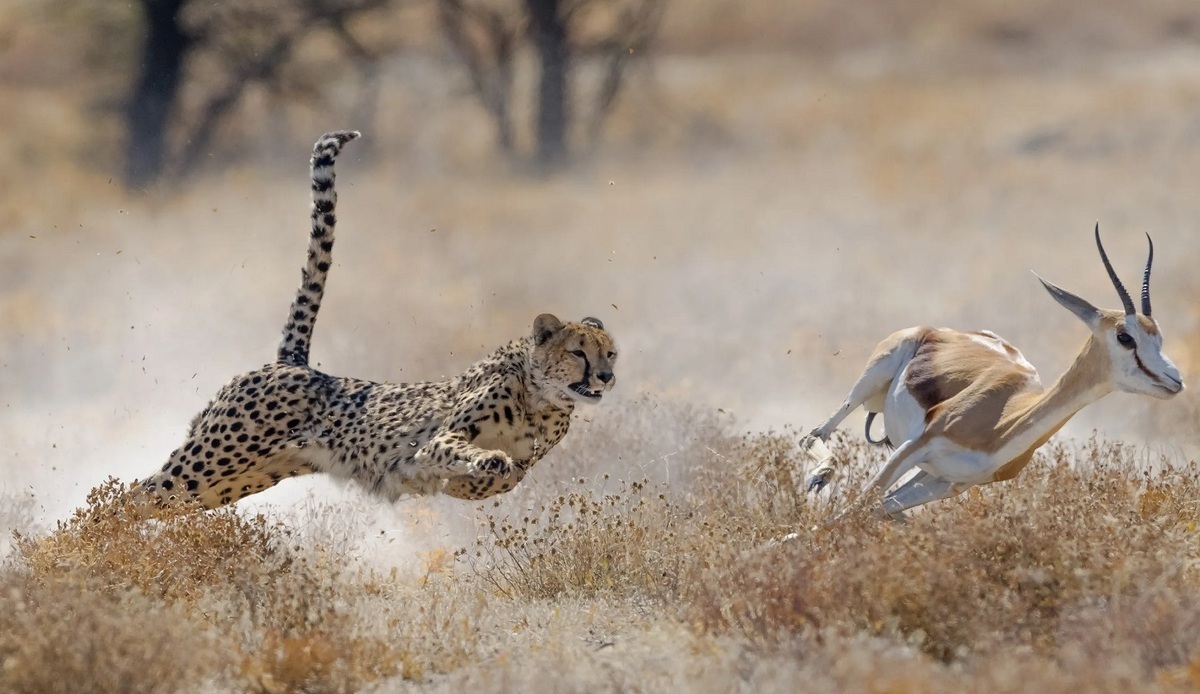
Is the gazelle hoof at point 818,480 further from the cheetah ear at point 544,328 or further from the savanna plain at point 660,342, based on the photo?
the cheetah ear at point 544,328

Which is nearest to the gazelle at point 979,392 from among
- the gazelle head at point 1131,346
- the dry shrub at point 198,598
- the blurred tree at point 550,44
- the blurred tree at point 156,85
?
the gazelle head at point 1131,346

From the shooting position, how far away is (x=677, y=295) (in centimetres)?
Answer: 1817

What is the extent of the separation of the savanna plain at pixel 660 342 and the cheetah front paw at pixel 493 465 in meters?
0.19

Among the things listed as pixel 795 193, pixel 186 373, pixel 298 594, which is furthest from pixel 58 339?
pixel 298 594

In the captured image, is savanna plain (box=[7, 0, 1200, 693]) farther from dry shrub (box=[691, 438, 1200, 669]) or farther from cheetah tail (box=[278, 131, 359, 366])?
cheetah tail (box=[278, 131, 359, 366])

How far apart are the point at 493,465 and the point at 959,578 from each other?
6.19 ft

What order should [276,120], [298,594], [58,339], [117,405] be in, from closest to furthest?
1. [298,594]
2. [117,405]
3. [58,339]
4. [276,120]

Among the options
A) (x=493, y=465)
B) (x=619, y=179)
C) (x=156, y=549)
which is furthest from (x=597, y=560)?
(x=619, y=179)

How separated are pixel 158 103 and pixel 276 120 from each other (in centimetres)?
183

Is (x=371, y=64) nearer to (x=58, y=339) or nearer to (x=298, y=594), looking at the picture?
(x=58, y=339)

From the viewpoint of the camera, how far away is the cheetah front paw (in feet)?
21.4

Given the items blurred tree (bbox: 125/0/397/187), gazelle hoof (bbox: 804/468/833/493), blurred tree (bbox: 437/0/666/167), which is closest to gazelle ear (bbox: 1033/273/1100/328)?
gazelle hoof (bbox: 804/468/833/493)

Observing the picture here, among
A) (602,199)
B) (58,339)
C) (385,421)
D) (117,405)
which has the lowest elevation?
(385,421)

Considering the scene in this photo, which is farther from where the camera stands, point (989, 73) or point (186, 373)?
point (989, 73)
